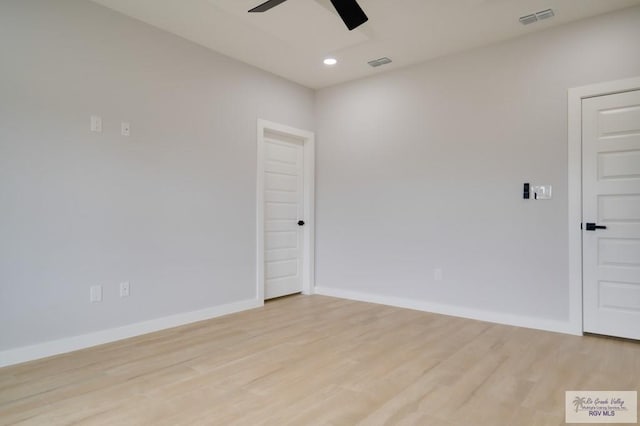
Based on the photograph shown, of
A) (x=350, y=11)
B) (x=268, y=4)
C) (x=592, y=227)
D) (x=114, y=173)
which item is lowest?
(x=592, y=227)

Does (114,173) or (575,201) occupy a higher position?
(114,173)

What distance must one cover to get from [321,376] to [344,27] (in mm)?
2983

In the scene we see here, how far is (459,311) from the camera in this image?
416 cm

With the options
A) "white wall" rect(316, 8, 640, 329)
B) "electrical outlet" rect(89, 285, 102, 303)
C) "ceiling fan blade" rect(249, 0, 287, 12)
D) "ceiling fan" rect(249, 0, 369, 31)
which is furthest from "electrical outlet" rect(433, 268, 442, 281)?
"electrical outlet" rect(89, 285, 102, 303)

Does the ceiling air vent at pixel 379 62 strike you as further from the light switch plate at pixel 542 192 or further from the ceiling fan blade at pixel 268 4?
the light switch plate at pixel 542 192

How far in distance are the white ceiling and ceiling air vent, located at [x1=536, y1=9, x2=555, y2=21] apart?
0.05 metres

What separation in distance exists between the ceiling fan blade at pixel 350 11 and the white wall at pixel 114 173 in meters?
1.98

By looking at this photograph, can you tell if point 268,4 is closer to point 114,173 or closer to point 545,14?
point 114,173

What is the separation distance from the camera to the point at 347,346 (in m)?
3.18

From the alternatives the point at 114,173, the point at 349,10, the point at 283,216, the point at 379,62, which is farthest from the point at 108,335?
the point at 379,62

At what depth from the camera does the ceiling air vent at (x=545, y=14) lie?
332 centimetres

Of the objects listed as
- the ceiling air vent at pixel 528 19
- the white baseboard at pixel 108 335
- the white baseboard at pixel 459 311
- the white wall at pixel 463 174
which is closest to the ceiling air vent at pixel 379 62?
the white wall at pixel 463 174

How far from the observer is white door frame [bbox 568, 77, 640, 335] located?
3.48m

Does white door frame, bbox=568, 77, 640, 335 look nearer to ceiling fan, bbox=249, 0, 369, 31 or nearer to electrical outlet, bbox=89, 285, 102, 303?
ceiling fan, bbox=249, 0, 369, 31
